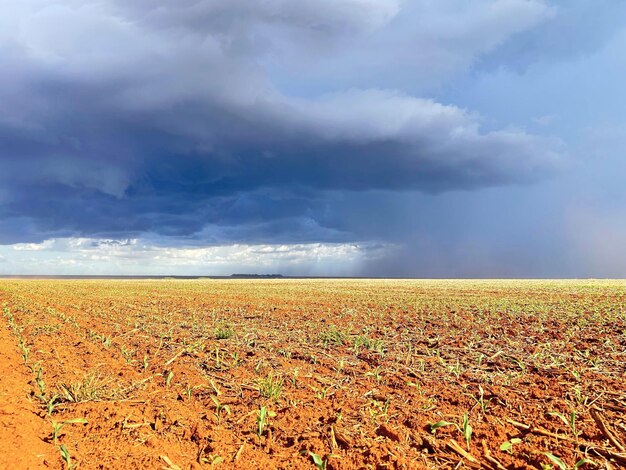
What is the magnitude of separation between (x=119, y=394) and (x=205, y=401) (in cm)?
144

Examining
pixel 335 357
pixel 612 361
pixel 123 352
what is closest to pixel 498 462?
pixel 335 357

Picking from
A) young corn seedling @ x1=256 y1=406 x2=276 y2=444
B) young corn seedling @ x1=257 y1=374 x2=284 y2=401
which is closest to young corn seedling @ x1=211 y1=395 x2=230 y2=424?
young corn seedling @ x1=256 y1=406 x2=276 y2=444

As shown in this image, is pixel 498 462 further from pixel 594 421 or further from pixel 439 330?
pixel 439 330

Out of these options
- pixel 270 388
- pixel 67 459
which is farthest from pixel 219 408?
pixel 67 459

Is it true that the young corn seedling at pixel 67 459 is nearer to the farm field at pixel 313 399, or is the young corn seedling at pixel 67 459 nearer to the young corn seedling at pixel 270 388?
the farm field at pixel 313 399

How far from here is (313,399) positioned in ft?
22.3

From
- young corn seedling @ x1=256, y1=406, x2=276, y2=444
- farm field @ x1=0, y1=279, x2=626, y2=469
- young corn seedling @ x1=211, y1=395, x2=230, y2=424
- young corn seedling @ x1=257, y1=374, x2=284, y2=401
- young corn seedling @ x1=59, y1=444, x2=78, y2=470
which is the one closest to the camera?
young corn seedling @ x1=59, y1=444, x2=78, y2=470

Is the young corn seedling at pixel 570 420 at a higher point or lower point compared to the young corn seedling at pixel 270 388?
lower

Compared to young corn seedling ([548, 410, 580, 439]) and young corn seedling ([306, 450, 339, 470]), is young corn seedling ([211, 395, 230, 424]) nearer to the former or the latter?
young corn seedling ([306, 450, 339, 470])

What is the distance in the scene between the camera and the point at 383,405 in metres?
6.52

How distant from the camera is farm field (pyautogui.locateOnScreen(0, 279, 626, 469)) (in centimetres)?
488

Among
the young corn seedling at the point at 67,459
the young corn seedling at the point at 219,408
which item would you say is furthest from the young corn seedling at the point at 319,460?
the young corn seedling at the point at 67,459

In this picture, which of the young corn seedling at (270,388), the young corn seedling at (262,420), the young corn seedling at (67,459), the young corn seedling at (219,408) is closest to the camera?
the young corn seedling at (67,459)

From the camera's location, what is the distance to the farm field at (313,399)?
4.88 meters
